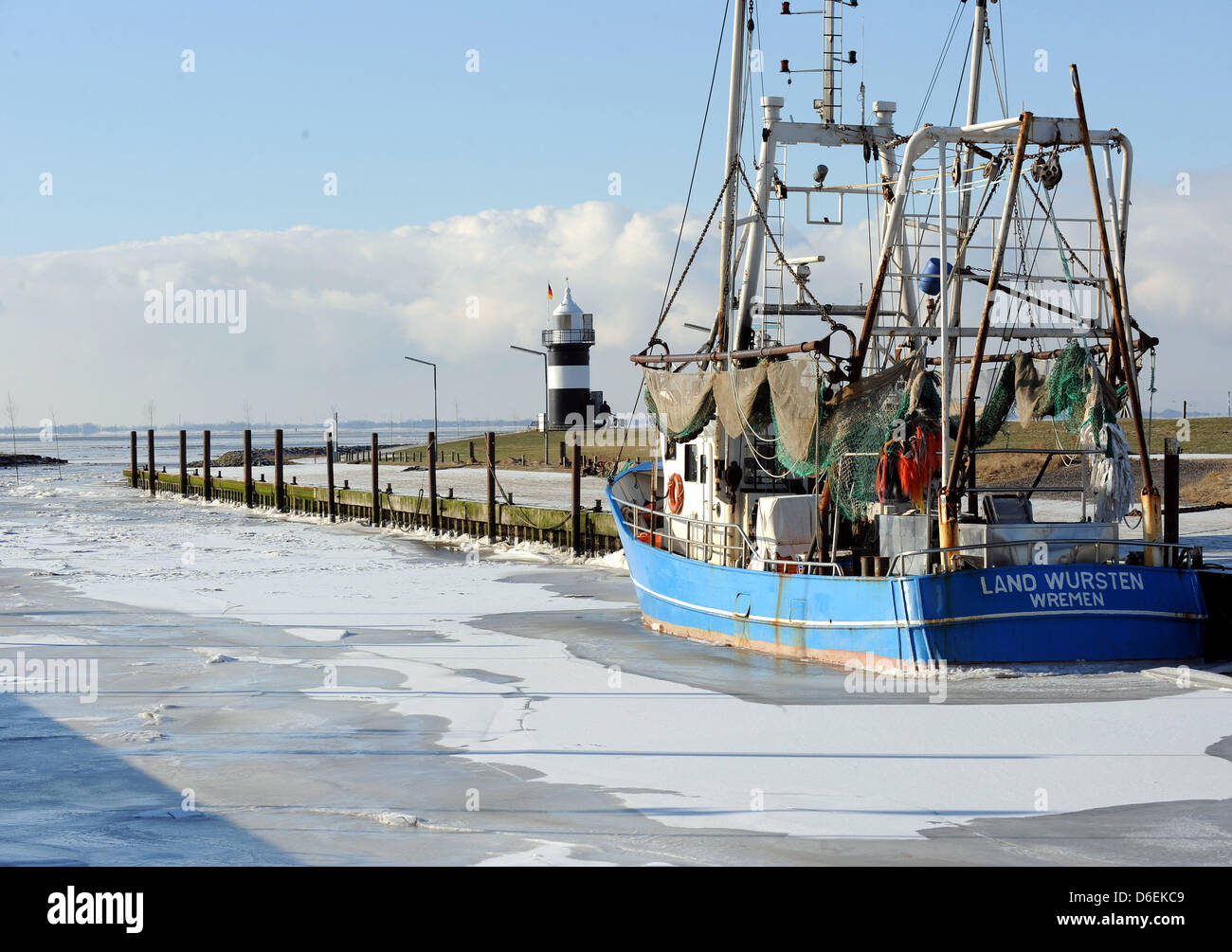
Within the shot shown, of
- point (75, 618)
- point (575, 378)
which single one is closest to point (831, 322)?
point (75, 618)

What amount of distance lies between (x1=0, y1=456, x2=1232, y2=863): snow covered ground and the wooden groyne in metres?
9.13

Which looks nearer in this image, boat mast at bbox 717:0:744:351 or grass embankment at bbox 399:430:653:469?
boat mast at bbox 717:0:744:351

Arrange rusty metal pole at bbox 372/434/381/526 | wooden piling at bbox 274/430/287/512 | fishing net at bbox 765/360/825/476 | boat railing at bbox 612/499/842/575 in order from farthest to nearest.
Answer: wooden piling at bbox 274/430/287/512, rusty metal pole at bbox 372/434/381/526, boat railing at bbox 612/499/842/575, fishing net at bbox 765/360/825/476

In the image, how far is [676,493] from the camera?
22.1 meters

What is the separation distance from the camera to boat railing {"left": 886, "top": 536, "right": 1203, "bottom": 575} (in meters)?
15.4

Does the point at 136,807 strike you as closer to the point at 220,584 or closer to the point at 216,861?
the point at 216,861

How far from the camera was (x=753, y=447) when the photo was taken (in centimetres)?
1911

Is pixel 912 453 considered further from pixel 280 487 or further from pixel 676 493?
pixel 280 487

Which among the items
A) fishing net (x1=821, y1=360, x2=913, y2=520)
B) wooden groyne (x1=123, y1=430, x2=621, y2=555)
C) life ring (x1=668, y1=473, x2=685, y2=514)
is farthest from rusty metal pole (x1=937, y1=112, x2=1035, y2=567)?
wooden groyne (x1=123, y1=430, x2=621, y2=555)

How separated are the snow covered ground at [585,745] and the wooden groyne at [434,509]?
913 cm

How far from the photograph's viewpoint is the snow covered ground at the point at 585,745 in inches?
372

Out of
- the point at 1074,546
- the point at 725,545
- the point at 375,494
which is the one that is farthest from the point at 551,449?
the point at 1074,546

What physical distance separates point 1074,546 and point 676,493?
7739 millimetres

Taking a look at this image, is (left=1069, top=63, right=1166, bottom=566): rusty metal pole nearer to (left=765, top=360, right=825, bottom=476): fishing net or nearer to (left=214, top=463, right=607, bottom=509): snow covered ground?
(left=765, top=360, right=825, bottom=476): fishing net
